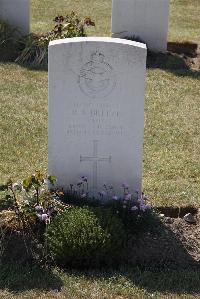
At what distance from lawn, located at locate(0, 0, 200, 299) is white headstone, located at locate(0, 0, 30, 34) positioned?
131 cm

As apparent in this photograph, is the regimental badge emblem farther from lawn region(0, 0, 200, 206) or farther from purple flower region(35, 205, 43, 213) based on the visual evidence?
lawn region(0, 0, 200, 206)

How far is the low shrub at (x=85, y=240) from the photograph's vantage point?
5613 mm

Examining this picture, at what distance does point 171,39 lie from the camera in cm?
1423

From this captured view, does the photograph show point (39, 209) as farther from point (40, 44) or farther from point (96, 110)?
point (40, 44)

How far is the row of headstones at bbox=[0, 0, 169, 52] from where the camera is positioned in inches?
505

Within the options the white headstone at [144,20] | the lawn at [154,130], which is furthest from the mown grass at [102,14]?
the lawn at [154,130]

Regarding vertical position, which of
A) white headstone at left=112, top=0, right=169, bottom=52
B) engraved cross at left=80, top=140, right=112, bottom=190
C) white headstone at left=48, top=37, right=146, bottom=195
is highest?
white headstone at left=112, top=0, right=169, bottom=52

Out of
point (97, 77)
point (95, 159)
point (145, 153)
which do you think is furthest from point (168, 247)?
point (145, 153)

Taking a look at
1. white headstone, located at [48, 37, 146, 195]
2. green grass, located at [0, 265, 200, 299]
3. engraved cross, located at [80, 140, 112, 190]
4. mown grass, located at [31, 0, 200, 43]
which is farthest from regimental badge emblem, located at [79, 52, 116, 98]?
mown grass, located at [31, 0, 200, 43]

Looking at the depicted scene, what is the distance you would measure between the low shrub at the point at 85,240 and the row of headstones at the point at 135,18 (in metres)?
7.68

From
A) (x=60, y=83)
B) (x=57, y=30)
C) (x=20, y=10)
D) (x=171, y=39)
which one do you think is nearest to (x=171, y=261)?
(x=60, y=83)

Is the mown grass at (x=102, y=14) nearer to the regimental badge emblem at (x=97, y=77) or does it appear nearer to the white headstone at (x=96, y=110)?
the white headstone at (x=96, y=110)

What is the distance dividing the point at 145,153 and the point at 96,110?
87.3 inches

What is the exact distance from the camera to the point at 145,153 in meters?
8.40
